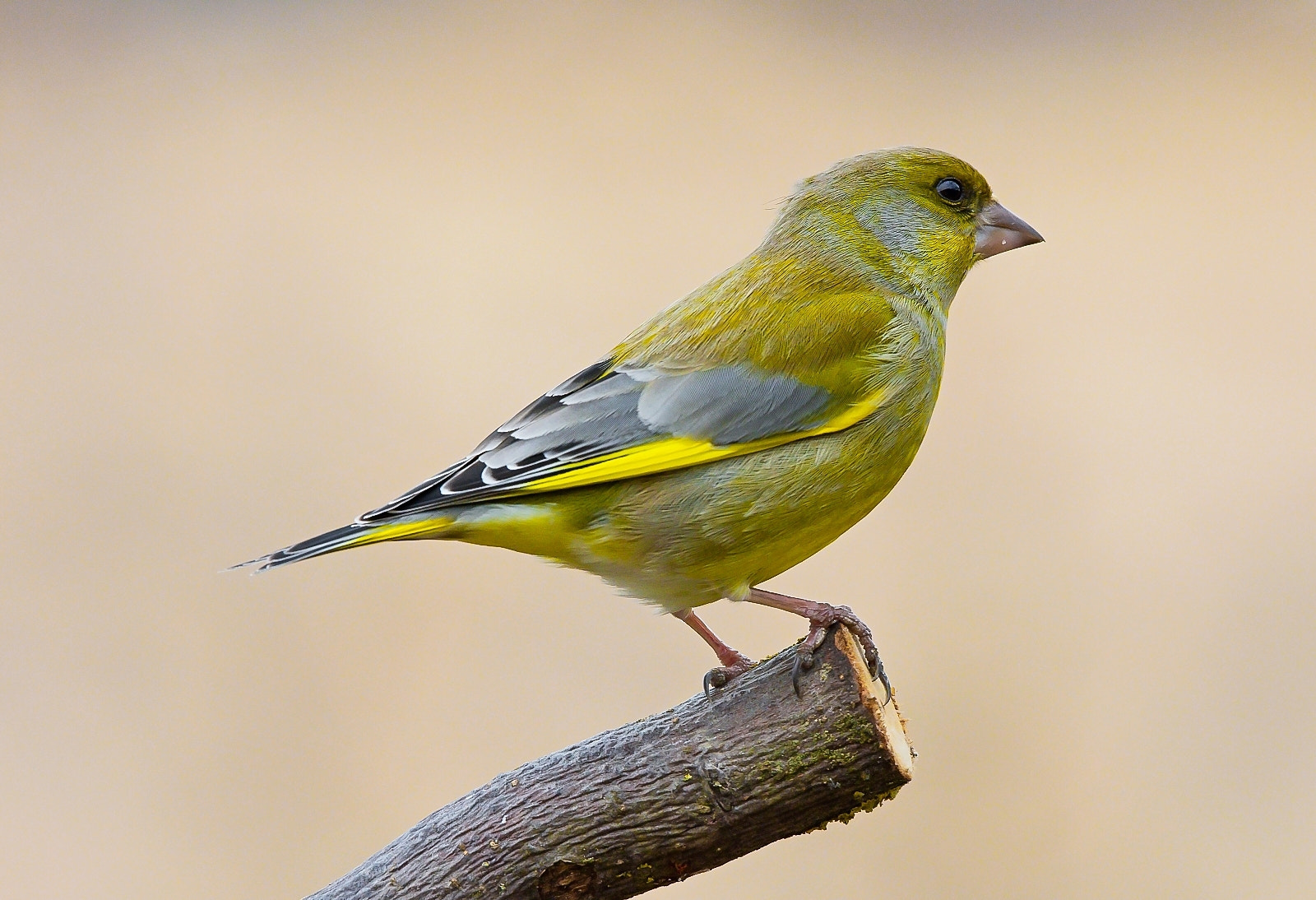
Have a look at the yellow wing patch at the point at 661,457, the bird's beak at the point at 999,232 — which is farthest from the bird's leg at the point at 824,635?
the bird's beak at the point at 999,232

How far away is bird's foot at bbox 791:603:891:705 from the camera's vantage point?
2.51 meters

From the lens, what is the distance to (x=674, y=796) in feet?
8.19

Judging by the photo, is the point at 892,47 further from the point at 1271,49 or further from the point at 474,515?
the point at 474,515

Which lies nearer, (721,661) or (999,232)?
(721,661)

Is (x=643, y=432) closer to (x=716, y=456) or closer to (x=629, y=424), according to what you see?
(x=629, y=424)

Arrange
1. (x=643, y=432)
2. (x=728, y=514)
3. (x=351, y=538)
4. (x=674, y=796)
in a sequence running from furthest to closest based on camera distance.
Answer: (x=643, y=432), (x=728, y=514), (x=351, y=538), (x=674, y=796)

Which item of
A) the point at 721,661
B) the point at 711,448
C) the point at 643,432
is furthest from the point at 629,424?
the point at 721,661

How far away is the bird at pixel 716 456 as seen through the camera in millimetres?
2770

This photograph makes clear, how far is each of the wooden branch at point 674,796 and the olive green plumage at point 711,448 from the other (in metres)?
0.33

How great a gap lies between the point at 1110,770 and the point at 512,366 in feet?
10.3

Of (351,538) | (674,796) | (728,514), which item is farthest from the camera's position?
(728,514)

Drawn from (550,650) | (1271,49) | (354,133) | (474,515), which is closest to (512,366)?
(550,650)

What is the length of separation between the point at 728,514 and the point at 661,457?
0.62 feet

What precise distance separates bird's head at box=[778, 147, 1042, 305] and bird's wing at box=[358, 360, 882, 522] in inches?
22.7
